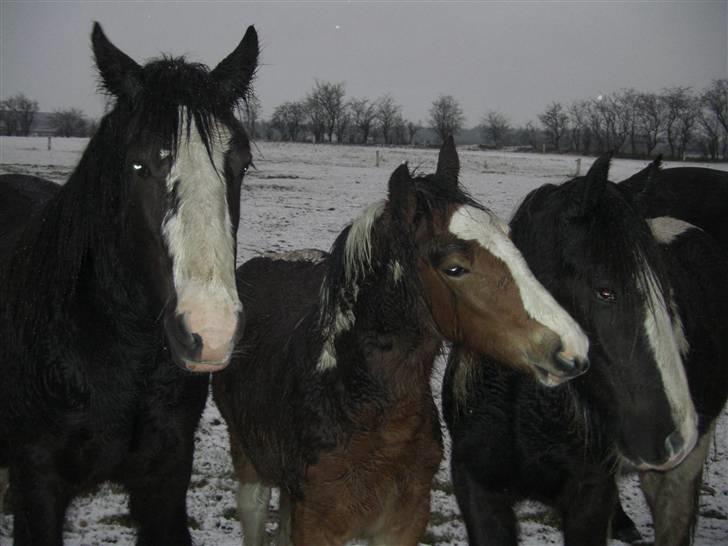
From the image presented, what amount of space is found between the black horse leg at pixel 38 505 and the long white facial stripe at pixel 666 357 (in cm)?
255

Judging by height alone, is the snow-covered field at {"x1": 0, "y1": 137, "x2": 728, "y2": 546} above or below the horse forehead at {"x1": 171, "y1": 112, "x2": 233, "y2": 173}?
below

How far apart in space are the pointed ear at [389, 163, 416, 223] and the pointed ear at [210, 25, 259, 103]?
809 mm

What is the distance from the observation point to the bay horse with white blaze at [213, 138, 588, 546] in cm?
236

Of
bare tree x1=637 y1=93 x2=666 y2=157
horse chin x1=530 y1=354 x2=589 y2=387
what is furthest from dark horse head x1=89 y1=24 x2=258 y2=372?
bare tree x1=637 y1=93 x2=666 y2=157

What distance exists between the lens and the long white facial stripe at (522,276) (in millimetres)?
2213

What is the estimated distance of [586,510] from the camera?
2.89 metres

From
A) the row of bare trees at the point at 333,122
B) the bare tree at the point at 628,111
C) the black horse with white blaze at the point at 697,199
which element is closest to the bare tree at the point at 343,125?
the row of bare trees at the point at 333,122

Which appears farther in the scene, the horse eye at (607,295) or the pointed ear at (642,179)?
the pointed ear at (642,179)

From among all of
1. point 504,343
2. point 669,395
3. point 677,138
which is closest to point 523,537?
point 669,395

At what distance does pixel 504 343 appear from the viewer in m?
2.40

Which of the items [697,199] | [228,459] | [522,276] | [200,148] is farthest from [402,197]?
[697,199]

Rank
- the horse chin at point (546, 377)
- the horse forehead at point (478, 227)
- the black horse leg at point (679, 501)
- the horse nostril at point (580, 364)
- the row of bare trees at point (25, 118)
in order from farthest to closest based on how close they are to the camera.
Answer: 1. the row of bare trees at point (25, 118)
2. the black horse leg at point (679, 501)
3. the horse forehead at point (478, 227)
4. the horse chin at point (546, 377)
5. the horse nostril at point (580, 364)

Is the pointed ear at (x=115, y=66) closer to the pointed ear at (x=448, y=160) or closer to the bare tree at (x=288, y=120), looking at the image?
the pointed ear at (x=448, y=160)

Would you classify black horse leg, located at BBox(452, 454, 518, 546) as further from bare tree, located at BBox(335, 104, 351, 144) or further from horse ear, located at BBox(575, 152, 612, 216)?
bare tree, located at BBox(335, 104, 351, 144)
